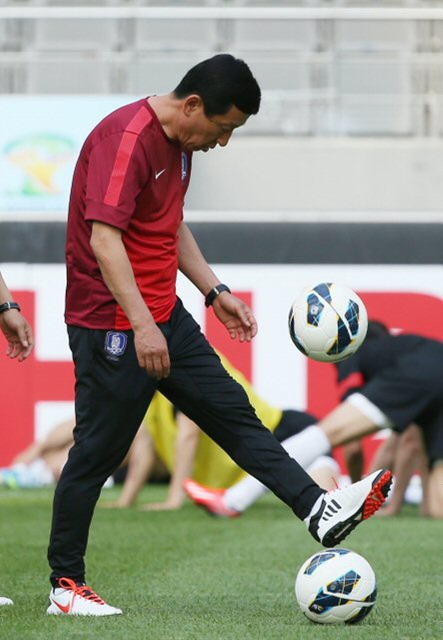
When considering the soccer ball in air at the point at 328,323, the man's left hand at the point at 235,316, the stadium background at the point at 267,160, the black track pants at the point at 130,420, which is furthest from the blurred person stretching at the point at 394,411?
the black track pants at the point at 130,420

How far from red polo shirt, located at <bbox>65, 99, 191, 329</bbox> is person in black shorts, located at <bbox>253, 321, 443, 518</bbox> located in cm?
365

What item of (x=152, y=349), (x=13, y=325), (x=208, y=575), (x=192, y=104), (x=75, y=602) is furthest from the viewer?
(x=208, y=575)

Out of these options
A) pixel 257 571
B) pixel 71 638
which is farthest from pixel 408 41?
pixel 71 638

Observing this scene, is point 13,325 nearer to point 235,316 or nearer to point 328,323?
point 235,316

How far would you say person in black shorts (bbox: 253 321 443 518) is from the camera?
802 centimetres

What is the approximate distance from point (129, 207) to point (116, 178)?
10 centimetres

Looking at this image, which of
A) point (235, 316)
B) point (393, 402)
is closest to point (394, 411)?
point (393, 402)

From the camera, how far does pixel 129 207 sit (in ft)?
13.4

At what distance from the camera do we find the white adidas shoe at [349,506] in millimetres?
4074

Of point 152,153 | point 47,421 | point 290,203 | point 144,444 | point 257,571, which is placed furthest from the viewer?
point 290,203

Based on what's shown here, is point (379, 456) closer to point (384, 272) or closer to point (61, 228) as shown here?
point (384, 272)

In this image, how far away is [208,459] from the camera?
9414mm

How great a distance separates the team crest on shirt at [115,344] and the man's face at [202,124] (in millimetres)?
664

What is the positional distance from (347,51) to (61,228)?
4.10 m
